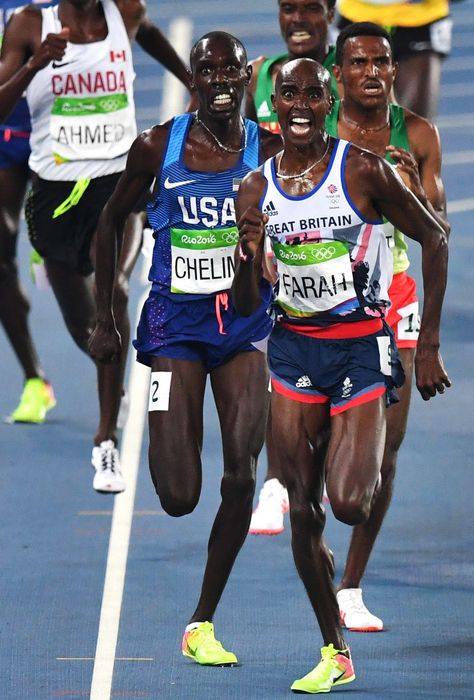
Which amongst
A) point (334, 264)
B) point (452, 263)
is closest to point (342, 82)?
point (334, 264)

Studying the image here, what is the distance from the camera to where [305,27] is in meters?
8.70

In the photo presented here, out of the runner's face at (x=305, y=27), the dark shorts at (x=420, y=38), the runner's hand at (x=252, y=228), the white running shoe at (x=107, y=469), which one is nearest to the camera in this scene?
the runner's hand at (x=252, y=228)

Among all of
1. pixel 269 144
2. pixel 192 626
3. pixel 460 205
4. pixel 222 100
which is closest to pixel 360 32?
pixel 269 144

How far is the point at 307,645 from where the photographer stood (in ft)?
23.8

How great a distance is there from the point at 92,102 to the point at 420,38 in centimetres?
278

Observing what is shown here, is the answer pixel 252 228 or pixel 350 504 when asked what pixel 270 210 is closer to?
pixel 252 228

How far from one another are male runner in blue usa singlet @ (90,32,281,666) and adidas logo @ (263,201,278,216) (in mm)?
462

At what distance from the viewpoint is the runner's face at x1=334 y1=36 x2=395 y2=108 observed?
7.50 m

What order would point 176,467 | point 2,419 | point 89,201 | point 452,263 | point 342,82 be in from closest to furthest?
point 176,467
point 342,82
point 89,201
point 2,419
point 452,263

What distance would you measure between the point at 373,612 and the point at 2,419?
146 inches

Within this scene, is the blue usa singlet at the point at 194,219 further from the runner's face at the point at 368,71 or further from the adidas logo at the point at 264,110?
the adidas logo at the point at 264,110

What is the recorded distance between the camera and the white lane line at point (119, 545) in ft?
22.9

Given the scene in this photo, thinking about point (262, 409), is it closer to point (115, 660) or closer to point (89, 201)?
point (115, 660)

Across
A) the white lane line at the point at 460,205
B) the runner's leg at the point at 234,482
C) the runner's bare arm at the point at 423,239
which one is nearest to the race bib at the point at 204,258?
the runner's leg at the point at 234,482
